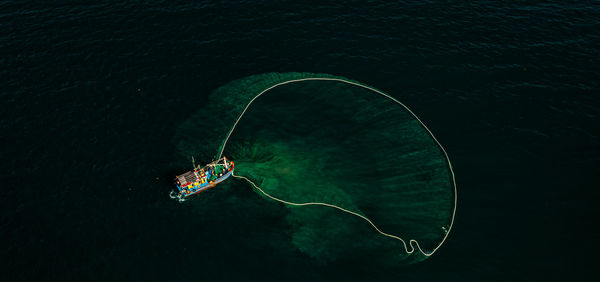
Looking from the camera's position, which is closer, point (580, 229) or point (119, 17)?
point (580, 229)

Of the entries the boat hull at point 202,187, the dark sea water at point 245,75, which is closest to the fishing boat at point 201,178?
the boat hull at point 202,187

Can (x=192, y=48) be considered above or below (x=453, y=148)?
above

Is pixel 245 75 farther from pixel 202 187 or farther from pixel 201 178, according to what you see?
pixel 202 187

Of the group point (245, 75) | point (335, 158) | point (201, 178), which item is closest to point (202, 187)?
point (201, 178)

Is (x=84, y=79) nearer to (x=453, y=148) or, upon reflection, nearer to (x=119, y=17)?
(x=119, y=17)

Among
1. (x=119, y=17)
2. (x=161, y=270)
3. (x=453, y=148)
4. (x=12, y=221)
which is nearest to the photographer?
(x=161, y=270)

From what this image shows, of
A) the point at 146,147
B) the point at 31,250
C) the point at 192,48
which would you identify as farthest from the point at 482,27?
the point at 31,250
